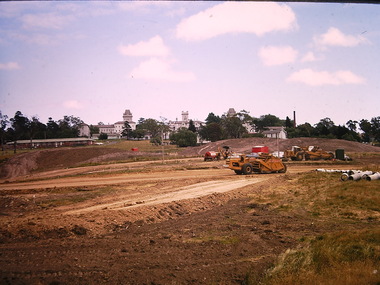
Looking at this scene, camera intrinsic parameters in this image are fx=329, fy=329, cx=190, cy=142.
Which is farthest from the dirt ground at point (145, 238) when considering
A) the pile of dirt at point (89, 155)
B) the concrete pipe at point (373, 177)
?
the pile of dirt at point (89, 155)

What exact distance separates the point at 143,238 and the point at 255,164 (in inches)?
745

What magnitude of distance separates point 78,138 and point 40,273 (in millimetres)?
88583

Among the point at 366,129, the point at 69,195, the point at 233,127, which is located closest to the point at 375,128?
the point at 366,129

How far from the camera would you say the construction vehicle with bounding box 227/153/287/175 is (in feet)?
91.9

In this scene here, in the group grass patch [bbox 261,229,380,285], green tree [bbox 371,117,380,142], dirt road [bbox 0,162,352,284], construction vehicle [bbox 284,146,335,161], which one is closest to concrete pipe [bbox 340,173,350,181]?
dirt road [bbox 0,162,352,284]

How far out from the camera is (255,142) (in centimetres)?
6606

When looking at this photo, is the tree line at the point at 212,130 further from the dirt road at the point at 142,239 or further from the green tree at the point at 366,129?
the dirt road at the point at 142,239

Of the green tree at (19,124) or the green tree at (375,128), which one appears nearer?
the green tree at (19,124)

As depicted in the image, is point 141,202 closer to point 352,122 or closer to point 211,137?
point 211,137

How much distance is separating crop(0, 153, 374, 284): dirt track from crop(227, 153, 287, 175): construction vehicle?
881 cm

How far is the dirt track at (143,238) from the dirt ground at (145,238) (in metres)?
0.03

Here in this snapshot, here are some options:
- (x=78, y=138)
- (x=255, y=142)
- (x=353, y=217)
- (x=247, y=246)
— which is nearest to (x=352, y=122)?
(x=255, y=142)

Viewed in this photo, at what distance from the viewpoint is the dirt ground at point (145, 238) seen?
8.13 m

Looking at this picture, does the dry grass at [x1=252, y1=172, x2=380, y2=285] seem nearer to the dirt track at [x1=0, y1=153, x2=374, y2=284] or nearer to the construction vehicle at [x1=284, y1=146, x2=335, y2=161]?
the dirt track at [x1=0, y1=153, x2=374, y2=284]
